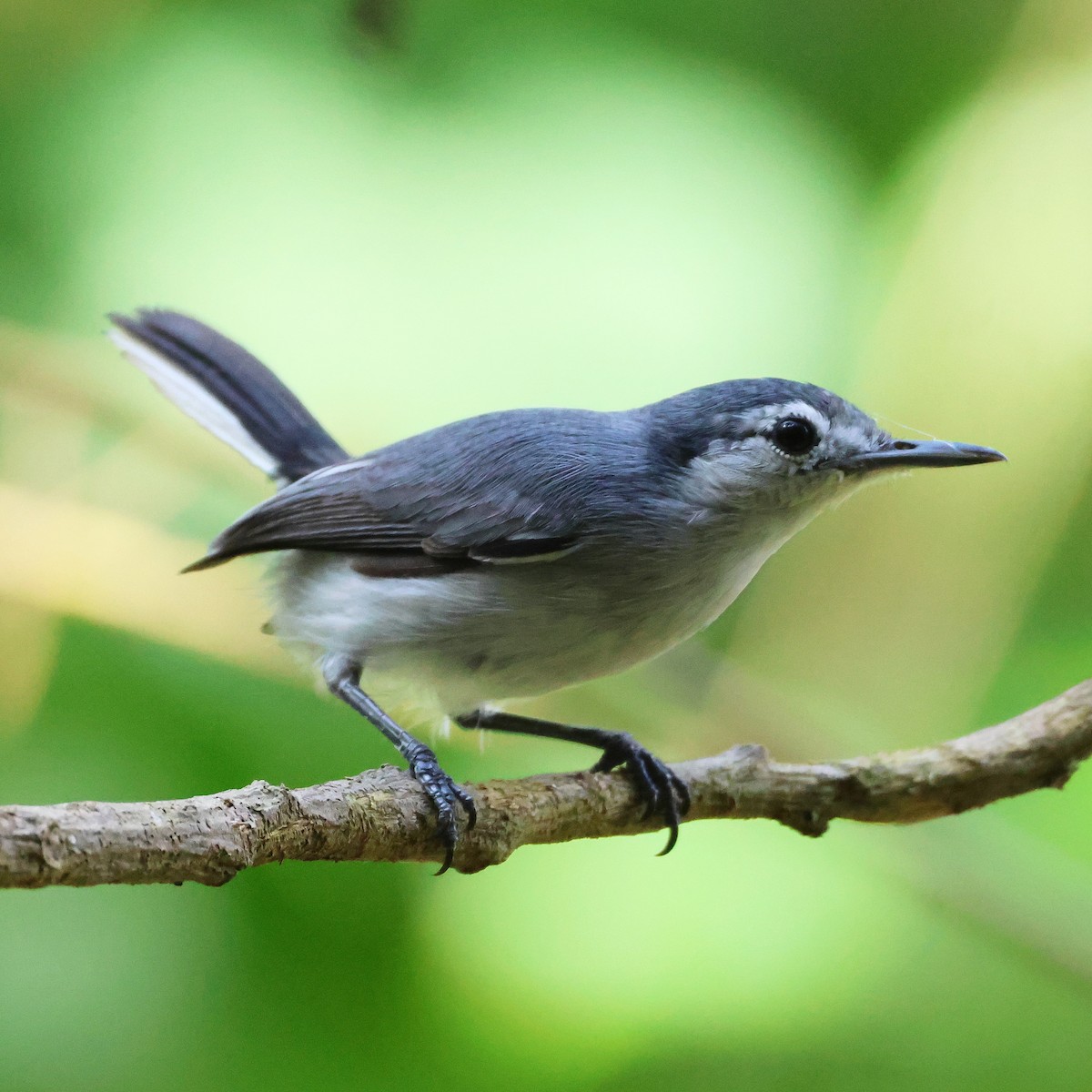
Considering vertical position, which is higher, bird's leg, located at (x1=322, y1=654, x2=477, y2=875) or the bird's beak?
the bird's beak

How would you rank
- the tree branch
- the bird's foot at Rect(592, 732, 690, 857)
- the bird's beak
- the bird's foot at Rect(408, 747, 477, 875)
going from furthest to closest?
the bird's foot at Rect(592, 732, 690, 857) < the bird's beak < the bird's foot at Rect(408, 747, 477, 875) < the tree branch

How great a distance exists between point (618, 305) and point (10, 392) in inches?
40.0

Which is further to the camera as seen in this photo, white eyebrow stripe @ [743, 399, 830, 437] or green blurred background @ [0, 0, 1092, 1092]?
green blurred background @ [0, 0, 1092, 1092]

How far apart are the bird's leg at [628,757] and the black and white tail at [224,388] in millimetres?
450

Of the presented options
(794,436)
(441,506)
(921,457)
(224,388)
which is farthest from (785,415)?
(224,388)

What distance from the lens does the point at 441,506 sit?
1.26m

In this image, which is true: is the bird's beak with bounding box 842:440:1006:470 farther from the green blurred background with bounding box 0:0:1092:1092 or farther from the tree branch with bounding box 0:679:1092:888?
the green blurred background with bounding box 0:0:1092:1092

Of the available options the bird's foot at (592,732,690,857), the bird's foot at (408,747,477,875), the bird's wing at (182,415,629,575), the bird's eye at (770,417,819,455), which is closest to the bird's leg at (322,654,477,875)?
the bird's foot at (408,747,477,875)

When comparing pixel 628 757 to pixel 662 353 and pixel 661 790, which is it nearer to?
pixel 661 790

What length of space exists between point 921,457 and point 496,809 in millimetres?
575

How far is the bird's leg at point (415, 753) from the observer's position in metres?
0.98

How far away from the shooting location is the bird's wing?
1.18 meters

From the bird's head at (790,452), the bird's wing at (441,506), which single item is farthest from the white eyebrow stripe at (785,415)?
the bird's wing at (441,506)

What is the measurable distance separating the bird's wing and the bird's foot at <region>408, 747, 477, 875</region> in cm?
26
